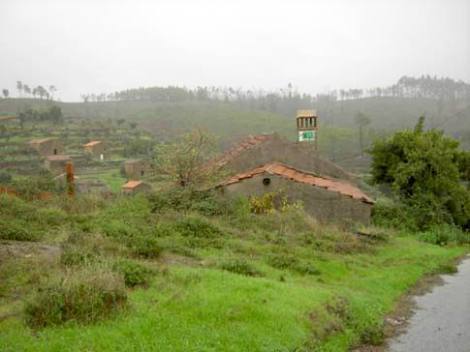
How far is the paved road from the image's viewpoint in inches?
320

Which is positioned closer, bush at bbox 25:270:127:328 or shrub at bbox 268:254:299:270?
bush at bbox 25:270:127:328

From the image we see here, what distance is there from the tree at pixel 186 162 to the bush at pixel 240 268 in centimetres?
818

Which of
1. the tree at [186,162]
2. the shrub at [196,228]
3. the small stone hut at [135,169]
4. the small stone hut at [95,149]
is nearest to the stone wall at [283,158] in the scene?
the tree at [186,162]

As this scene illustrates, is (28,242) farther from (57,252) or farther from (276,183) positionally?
(276,183)

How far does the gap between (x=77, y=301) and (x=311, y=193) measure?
12630mm

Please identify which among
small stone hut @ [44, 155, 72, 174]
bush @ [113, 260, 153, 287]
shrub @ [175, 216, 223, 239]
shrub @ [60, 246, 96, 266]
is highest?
shrub @ [60, 246, 96, 266]

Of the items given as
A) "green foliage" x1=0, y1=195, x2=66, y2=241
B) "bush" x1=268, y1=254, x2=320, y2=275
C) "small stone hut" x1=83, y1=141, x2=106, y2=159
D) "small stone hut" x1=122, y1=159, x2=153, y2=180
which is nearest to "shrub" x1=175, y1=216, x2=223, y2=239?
"bush" x1=268, y1=254, x2=320, y2=275

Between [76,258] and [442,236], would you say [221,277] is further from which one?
[442,236]

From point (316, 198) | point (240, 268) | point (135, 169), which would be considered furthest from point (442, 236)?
point (135, 169)

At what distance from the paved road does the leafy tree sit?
9.44m

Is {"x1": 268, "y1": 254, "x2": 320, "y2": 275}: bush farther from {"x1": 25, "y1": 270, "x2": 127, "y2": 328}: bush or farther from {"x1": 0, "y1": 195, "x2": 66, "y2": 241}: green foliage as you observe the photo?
{"x1": 0, "y1": 195, "x2": 66, "y2": 241}: green foliage

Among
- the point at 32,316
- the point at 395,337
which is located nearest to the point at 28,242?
the point at 32,316

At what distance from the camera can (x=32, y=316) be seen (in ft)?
21.9

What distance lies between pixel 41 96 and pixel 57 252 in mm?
122387
